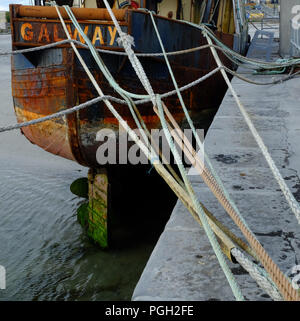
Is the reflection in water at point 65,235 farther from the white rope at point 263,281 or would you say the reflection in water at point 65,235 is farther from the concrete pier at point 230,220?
the white rope at point 263,281

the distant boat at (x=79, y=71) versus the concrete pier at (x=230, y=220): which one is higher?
the distant boat at (x=79, y=71)

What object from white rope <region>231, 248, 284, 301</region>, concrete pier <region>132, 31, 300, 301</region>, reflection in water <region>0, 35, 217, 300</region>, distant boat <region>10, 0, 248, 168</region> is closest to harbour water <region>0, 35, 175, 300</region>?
reflection in water <region>0, 35, 217, 300</region>

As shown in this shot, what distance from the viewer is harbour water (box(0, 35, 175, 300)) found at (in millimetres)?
4918

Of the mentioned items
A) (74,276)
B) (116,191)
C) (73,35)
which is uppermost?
(73,35)

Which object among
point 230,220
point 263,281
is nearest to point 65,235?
point 230,220

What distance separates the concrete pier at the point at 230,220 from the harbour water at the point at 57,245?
2054 mm

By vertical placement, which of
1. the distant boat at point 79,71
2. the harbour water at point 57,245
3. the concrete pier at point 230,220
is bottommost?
the harbour water at point 57,245

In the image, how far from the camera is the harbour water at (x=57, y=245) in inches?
194

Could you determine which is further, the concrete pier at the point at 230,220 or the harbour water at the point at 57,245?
the harbour water at the point at 57,245

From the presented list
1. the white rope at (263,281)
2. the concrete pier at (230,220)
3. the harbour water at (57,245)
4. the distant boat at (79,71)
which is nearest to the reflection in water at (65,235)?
the harbour water at (57,245)

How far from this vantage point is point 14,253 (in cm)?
557

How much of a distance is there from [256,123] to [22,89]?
9.47ft

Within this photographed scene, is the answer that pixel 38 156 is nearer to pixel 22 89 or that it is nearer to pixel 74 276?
pixel 22 89
